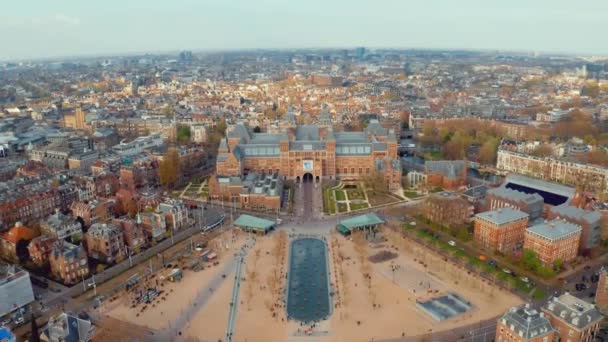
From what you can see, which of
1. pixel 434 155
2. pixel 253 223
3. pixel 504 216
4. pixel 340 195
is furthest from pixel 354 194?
pixel 434 155

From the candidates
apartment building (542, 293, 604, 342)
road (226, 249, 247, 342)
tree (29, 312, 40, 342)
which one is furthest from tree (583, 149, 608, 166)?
tree (29, 312, 40, 342)

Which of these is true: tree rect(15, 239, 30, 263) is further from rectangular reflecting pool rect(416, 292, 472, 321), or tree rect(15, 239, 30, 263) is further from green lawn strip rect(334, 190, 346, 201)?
rectangular reflecting pool rect(416, 292, 472, 321)

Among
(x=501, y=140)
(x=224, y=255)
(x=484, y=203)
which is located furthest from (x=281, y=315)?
(x=501, y=140)

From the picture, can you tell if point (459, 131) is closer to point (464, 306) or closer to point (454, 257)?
point (454, 257)

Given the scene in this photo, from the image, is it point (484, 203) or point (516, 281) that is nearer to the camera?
point (516, 281)

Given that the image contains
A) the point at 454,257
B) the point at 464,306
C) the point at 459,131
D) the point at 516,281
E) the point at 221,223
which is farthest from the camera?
the point at 459,131
